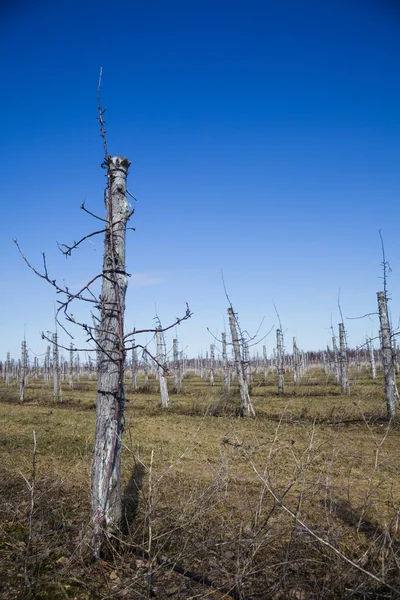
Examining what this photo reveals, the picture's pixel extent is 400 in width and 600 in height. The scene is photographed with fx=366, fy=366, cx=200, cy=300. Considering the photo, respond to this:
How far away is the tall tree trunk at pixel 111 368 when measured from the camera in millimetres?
3656

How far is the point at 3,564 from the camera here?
3359 mm

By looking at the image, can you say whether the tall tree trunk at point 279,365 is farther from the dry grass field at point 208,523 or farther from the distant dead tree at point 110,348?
the distant dead tree at point 110,348

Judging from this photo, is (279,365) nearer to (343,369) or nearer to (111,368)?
(343,369)

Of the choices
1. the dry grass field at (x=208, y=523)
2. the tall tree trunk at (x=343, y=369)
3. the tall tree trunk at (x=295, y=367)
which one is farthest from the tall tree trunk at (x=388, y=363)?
the tall tree trunk at (x=295, y=367)

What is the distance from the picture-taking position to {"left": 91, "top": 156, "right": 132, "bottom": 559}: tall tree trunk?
3.66 m

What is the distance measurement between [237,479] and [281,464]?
5.49 feet

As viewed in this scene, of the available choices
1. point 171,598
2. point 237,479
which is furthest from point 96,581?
point 237,479

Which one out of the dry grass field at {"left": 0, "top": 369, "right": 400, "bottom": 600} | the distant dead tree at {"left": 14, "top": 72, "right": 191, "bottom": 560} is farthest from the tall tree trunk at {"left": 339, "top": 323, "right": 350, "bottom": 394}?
the distant dead tree at {"left": 14, "top": 72, "right": 191, "bottom": 560}

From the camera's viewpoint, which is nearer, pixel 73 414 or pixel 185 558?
pixel 185 558

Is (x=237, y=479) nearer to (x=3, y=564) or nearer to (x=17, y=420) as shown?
(x=3, y=564)

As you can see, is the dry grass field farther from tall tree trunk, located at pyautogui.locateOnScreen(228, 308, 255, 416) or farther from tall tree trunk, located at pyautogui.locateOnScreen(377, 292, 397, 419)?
tall tree trunk, located at pyautogui.locateOnScreen(228, 308, 255, 416)

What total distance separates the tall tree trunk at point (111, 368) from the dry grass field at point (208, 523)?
27cm

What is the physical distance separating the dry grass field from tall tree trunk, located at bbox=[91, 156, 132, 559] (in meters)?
0.27

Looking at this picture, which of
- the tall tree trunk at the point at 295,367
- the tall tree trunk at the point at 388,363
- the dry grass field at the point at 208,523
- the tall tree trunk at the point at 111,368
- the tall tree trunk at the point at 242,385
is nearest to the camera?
the dry grass field at the point at 208,523
